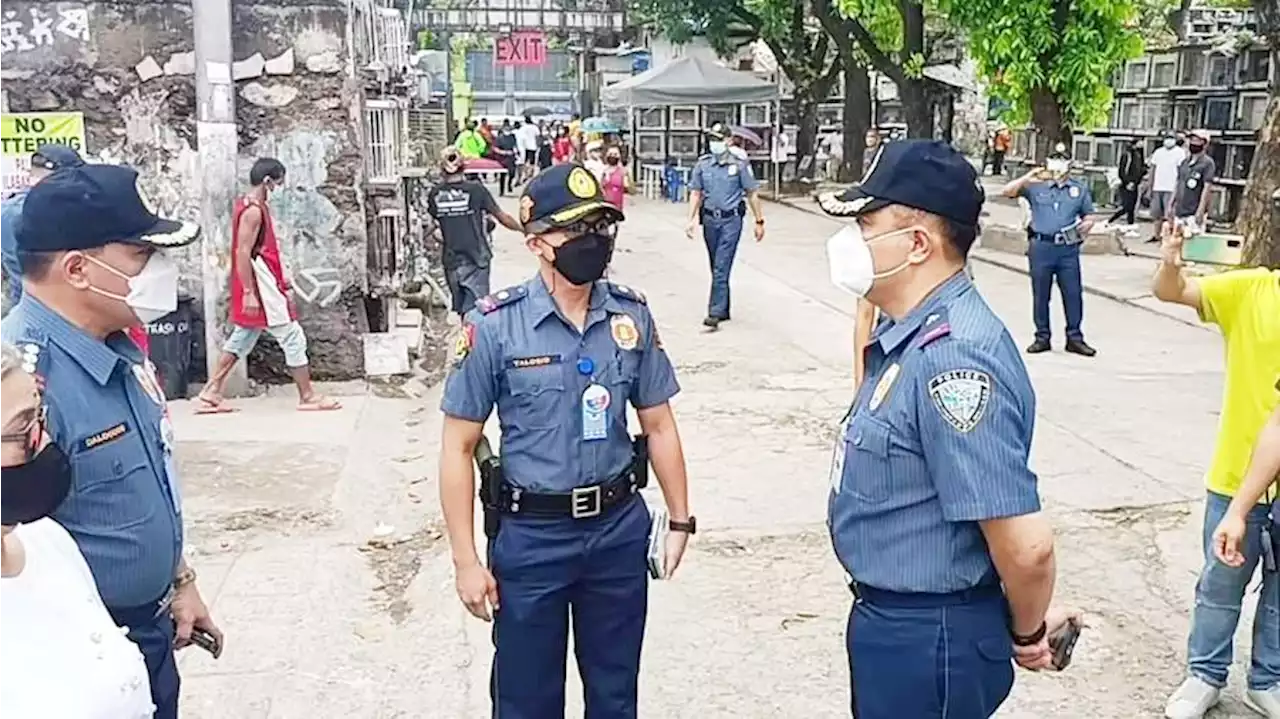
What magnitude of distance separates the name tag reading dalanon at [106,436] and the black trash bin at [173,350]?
5.58 metres

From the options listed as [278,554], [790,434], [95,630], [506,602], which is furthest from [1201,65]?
[95,630]

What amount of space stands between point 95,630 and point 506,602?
1.35m

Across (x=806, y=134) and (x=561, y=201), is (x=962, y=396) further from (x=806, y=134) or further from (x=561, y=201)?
(x=806, y=134)

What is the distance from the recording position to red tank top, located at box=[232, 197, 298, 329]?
24.9 ft

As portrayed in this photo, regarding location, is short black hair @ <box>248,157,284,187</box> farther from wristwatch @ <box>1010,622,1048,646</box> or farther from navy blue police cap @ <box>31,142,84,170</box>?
wristwatch @ <box>1010,622,1048,646</box>

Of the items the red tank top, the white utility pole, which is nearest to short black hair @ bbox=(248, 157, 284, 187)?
the red tank top

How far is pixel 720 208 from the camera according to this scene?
11141 millimetres

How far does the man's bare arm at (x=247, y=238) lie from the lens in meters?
7.53

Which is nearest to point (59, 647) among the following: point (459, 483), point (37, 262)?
point (37, 262)

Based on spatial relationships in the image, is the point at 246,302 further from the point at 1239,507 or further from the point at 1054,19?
the point at 1054,19

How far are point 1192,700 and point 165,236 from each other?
133 inches

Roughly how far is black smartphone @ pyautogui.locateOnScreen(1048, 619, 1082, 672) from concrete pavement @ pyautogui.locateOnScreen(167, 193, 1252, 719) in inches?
60.5

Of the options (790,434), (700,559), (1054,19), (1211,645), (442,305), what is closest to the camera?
(1211,645)

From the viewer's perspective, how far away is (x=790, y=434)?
24.9 ft
